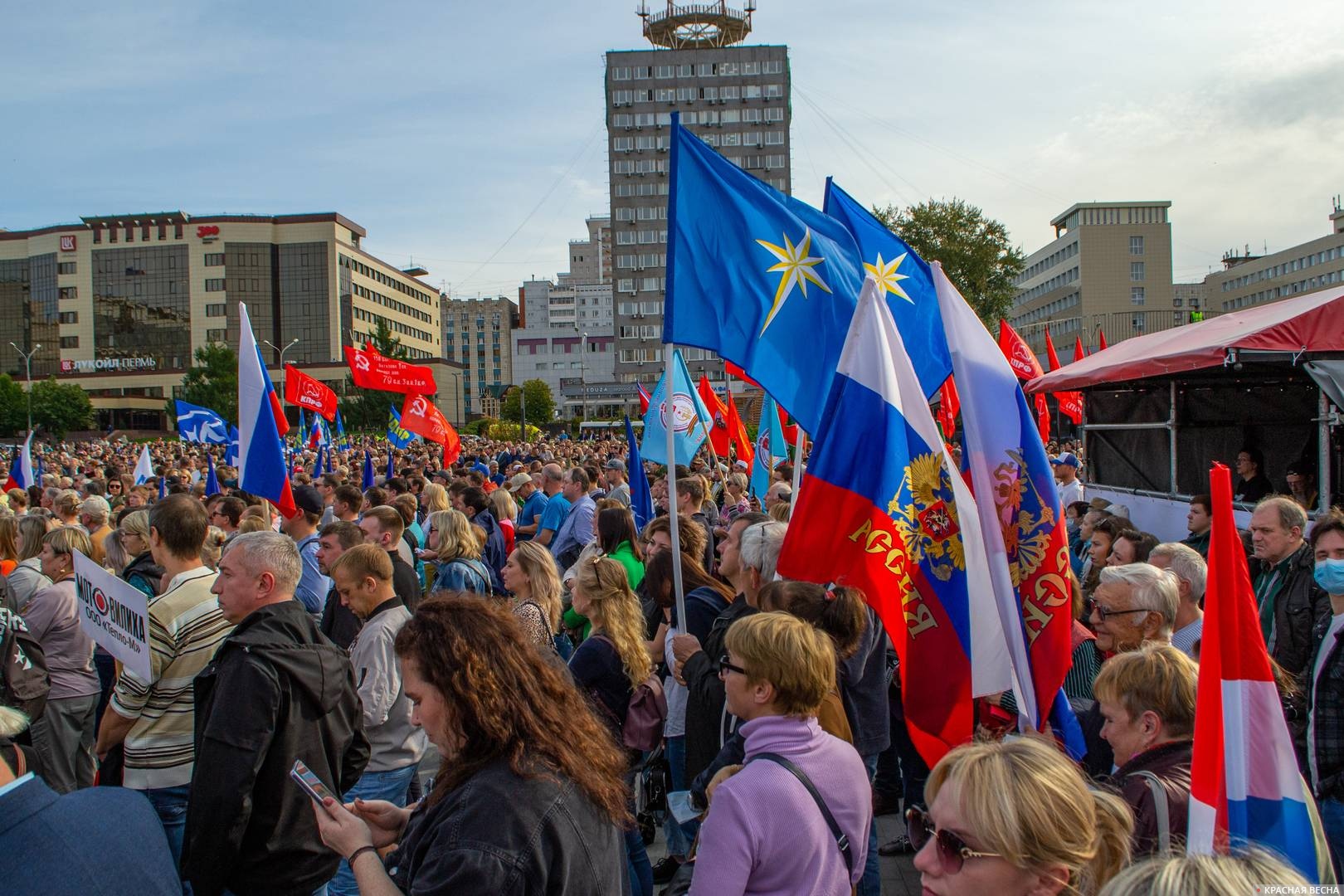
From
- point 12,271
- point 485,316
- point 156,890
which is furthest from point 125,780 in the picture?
point 485,316

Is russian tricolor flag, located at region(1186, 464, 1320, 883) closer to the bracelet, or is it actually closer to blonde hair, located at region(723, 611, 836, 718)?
blonde hair, located at region(723, 611, 836, 718)

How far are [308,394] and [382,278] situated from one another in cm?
9838

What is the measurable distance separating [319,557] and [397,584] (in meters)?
1.24

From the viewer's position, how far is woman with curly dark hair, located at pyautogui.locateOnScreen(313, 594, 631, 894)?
213cm

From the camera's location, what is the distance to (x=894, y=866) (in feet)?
17.2

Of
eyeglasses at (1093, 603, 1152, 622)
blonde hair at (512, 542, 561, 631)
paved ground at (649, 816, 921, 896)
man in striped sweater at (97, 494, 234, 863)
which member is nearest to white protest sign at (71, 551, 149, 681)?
man in striped sweater at (97, 494, 234, 863)

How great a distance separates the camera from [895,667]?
509cm

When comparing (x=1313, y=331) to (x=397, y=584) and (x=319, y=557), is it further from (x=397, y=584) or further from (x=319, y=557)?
(x=319, y=557)

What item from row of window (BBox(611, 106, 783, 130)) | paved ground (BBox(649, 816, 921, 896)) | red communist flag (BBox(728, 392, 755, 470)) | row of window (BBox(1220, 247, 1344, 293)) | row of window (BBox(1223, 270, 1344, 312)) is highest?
row of window (BBox(611, 106, 783, 130))

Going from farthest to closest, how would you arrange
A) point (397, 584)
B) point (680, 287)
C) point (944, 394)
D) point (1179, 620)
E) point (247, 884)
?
1. point (944, 394)
2. point (397, 584)
3. point (680, 287)
4. point (1179, 620)
5. point (247, 884)

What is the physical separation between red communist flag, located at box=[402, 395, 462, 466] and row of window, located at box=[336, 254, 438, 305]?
90.6 m

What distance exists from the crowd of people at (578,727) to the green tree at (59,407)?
7760 centimetres

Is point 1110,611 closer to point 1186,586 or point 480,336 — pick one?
point 1186,586

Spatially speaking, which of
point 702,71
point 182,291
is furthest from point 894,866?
point 182,291
